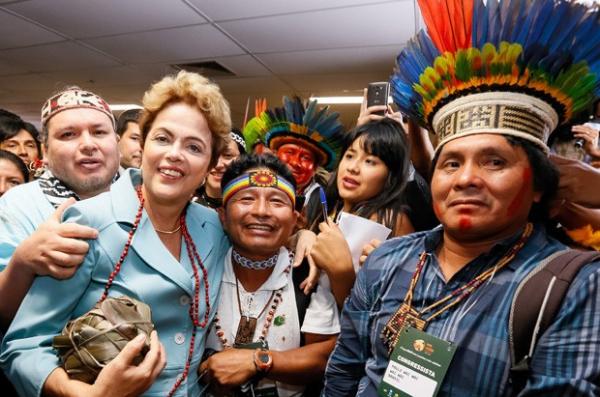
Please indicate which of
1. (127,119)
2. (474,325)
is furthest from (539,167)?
(127,119)

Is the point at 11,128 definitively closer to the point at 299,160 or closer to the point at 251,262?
the point at 299,160

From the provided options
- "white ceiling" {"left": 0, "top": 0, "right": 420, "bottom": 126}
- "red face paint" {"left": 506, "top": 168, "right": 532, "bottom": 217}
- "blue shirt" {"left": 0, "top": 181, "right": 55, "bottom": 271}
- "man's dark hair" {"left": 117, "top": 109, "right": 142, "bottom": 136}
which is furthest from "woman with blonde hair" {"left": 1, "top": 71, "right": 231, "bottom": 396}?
"white ceiling" {"left": 0, "top": 0, "right": 420, "bottom": 126}

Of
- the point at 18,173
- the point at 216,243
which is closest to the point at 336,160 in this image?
the point at 216,243

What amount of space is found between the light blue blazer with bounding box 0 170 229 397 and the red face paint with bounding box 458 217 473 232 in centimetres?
96

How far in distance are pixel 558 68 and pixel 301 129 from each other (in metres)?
1.42

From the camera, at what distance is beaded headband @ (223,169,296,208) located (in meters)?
1.71

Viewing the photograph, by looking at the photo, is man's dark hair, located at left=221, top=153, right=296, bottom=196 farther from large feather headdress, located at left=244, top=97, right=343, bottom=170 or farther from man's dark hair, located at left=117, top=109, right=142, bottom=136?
man's dark hair, located at left=117, top=109, right=142, bottom=136

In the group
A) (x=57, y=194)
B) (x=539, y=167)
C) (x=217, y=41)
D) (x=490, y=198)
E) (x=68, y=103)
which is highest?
(x=217, y=41)

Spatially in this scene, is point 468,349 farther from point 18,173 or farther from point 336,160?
point 18,173

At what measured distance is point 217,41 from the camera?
178 inches

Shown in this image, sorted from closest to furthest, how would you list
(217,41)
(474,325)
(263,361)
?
(474,325) → (263,361) → (217,41)

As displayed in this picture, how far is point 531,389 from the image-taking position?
0.92 meters

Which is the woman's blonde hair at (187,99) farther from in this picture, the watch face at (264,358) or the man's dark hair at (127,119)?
the man's dark hair at (127,119)

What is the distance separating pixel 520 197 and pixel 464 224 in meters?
0.18
